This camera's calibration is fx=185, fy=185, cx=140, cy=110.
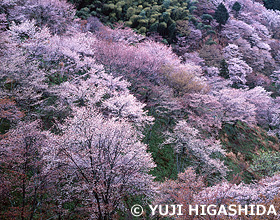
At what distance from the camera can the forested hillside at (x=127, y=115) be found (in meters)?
8.88

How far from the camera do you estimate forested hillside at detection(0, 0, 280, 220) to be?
8875mm

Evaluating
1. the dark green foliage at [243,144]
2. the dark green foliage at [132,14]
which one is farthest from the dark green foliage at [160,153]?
the dark green foliage at [132,14]

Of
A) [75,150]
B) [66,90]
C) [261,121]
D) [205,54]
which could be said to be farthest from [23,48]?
[261,121]

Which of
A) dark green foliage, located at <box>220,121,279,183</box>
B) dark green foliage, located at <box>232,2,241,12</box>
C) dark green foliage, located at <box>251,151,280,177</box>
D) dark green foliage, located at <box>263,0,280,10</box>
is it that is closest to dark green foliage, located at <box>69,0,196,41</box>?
dark green foliage, located at <box>232,2,241,12</box>

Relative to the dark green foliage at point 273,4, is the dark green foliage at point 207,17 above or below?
below

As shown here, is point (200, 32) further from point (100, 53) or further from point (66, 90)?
point (66, 90)

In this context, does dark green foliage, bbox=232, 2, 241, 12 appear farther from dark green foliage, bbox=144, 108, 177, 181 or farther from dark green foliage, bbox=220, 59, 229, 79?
dark green foliage, bbox=144, 108, 177, 181

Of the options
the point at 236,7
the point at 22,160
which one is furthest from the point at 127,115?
the point at 236,7

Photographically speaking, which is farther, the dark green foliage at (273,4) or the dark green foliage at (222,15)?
the dark green foliage at (273,4)

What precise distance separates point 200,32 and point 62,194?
39046mm

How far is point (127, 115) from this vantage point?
Result: 13.5 m

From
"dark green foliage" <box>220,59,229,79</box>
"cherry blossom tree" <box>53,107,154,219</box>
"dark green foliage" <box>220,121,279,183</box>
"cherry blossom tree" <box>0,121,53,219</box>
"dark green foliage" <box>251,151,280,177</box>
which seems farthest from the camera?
"dark green foliage" <box>220,59,229,79</box>

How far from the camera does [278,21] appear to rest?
54594 mm

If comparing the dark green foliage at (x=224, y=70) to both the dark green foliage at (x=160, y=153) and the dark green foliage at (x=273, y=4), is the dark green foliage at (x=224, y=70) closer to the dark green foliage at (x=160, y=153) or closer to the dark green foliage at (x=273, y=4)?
the dark green foliage at (x=160, y=153)
